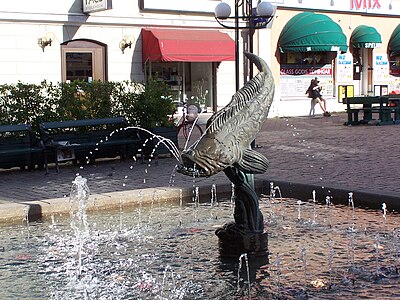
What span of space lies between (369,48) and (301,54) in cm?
359

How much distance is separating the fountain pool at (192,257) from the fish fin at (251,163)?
76cm

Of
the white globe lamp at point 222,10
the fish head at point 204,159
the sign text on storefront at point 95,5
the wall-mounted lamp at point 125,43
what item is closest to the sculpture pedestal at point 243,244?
the fish head at point 204,159

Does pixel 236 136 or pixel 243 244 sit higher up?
pixel 236 136

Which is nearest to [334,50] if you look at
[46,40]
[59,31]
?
[59,31]

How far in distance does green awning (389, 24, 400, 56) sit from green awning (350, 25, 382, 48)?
1478mm

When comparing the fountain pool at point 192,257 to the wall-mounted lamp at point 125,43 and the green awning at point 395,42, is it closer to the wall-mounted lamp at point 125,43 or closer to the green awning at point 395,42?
the wall-mounted lamp at point 125,43

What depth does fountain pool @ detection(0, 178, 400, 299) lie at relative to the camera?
5359mm

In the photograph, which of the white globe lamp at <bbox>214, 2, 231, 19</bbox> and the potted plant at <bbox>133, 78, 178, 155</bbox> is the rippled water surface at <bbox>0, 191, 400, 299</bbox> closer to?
the potted plant at <bbox>133, 78, 178, 155</bbox>

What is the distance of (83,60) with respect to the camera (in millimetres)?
20234

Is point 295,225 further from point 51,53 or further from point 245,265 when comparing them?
point 51,53

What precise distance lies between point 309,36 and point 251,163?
18387 mm

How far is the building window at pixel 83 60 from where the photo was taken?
19.8m

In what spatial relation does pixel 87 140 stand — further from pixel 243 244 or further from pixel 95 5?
pixel 95 5

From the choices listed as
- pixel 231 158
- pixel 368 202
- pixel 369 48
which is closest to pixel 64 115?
pixel 368 202
